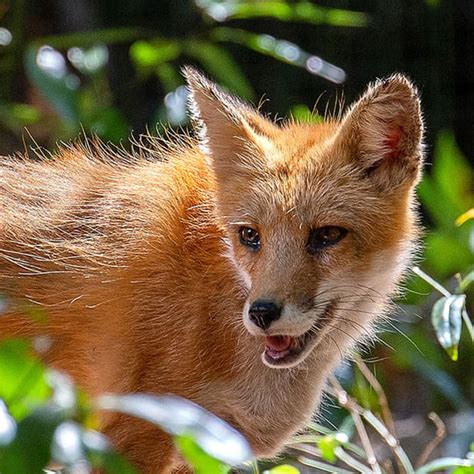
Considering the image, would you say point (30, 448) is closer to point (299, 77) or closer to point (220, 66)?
point (220, 66)

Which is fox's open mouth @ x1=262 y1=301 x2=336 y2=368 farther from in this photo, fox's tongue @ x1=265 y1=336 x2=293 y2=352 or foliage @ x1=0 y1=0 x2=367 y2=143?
foliage @ x1=0 y1=0 x2=367 y2=143

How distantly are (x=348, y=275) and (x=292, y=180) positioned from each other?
11.5 inches

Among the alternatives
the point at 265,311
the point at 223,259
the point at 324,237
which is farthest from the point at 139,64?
the point at 265,311

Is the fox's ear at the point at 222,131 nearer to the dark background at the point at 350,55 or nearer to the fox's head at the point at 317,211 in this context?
the fox's head at the point at 317,211

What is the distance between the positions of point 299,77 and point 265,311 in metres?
4.32

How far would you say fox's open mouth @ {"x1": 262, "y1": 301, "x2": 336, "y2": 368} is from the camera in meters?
2.54

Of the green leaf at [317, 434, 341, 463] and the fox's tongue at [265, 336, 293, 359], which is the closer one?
the fox's tongue at [265, 336, 293, 359]

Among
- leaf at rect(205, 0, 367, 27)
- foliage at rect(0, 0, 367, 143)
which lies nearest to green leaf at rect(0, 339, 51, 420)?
foliage at rect(0, 0, 367, 143)

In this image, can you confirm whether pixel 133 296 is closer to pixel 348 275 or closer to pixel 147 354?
pixel 147 354

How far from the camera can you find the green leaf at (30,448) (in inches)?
42.2

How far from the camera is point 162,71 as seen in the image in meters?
5.12

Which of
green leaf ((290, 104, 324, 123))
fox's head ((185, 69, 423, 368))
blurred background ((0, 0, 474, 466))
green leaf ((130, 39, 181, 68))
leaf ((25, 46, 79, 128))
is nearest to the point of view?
fox's head ((185, 69, 423, 368))

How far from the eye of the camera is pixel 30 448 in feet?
3.53

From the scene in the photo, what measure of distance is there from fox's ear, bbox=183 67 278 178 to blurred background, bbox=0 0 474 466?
128cm
